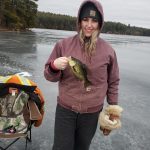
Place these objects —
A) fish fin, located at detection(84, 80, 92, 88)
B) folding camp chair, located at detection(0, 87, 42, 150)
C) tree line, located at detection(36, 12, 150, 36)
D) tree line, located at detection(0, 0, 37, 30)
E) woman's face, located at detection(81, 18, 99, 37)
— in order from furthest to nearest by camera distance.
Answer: tree line, located at detection(36, 12, 150, 36)
tree line, located at detection(0, 0, 37, 30)
folding camp chair, located at detection(0, 87, 42, 150)
woman's face, located at detection(81, 18, 99, 37)
fish fin, located at detection(84, 80, 92, 88)

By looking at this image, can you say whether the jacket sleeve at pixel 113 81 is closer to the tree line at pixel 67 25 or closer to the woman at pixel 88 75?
the woman at pixel 88 75

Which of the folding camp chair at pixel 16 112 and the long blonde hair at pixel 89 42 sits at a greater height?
the long blonde hair at pixel 89 42

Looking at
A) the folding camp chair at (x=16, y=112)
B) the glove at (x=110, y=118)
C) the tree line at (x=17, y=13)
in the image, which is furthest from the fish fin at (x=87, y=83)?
the tree line at (x=17, y=13)

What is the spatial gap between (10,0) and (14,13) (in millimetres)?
2543

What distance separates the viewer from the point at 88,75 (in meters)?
Answer: 3.34

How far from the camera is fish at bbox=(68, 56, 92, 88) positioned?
10.1 ft

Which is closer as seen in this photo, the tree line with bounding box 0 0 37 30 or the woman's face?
the woman's face

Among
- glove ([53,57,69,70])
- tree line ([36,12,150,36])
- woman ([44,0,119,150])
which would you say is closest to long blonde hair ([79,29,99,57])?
woman ([44,0,119,150])

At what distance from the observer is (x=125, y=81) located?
37.7 feet

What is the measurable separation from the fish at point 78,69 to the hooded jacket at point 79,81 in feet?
0.31

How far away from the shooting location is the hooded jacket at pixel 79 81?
133 inches

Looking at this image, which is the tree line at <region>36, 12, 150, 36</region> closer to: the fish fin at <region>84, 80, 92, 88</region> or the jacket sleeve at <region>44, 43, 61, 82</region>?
the jacket sleeve at <region>44, 43, 61, 82</region>

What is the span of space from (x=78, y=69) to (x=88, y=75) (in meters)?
0.22

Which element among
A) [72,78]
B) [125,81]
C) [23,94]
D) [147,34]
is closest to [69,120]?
[72,78]
